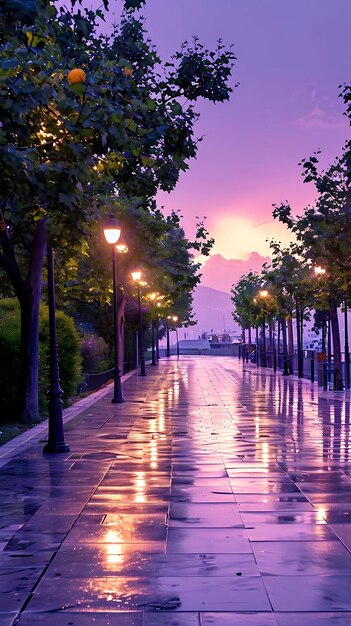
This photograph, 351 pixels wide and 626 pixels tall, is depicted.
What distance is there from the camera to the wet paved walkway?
5594mm

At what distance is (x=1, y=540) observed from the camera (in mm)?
7480

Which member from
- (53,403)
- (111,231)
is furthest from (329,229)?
(53,403)

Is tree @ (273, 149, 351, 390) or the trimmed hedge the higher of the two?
tree @ (273, 149, 351, 390)

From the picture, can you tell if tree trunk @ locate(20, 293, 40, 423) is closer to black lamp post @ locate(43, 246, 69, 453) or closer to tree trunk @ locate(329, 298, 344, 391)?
black lamp post @ locate(43, 246, 69, 453)

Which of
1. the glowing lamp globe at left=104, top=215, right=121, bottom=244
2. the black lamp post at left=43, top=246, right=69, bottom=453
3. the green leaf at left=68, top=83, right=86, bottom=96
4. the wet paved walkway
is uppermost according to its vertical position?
the glowing lamp globe at left=104, top=215, right=121, bottom=244

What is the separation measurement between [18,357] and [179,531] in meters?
12.2

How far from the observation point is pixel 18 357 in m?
19.4

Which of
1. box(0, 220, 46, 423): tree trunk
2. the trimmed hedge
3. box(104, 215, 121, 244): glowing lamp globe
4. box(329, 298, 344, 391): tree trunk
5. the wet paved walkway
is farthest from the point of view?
box(329, 298, 344, 391): tree trunk

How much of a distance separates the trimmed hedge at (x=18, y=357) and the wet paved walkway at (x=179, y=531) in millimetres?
3814

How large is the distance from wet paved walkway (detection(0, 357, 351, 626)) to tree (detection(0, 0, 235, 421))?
314cm

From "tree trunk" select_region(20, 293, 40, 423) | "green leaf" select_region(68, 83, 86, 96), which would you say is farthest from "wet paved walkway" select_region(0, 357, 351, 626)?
"green leaf" select_region(68, 83, 86, 96)

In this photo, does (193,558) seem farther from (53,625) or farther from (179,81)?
(179,81)

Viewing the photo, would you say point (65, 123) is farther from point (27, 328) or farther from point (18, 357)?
point (18, 357)

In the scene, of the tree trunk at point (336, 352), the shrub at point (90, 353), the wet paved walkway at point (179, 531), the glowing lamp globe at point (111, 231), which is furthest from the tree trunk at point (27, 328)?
the shrub at point (90, 353)
